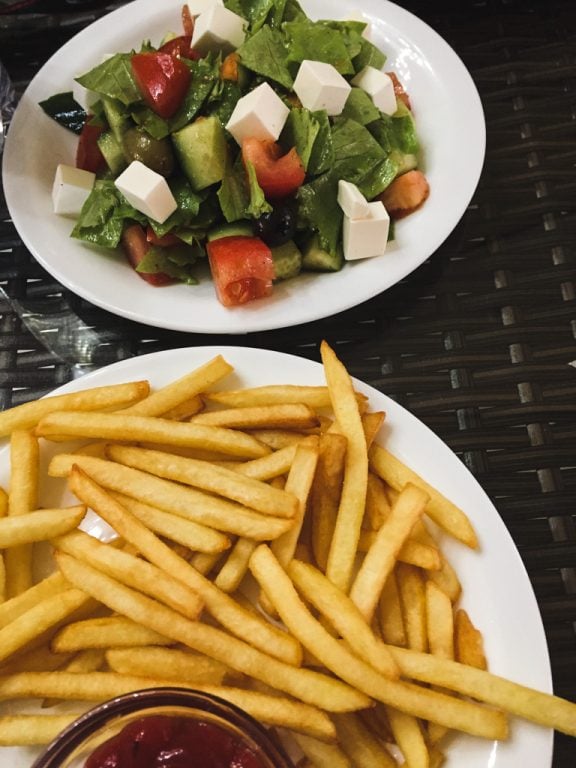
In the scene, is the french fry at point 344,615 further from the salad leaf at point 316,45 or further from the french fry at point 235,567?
the salad leaf at point 316,45

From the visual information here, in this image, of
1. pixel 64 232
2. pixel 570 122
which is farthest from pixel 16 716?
pixel 570 122

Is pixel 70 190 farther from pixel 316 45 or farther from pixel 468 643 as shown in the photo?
pixel 468 643

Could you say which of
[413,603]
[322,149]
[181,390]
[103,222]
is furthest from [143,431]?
[322,149]

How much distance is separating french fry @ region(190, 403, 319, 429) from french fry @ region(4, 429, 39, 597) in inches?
14.2

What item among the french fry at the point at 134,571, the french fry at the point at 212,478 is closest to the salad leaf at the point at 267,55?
the french fry at the point at 212,478

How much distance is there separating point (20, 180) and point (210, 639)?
58.5 inches

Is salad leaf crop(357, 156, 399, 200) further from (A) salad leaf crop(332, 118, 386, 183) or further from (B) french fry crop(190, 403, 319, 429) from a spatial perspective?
(B) french fry crop(190, 403, 319, 429)

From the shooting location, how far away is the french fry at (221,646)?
1.28 m

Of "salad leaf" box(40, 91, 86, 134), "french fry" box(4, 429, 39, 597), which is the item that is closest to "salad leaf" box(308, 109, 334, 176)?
"salad leaf" box(40, 91, 86, 134)

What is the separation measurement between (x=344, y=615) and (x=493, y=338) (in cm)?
106

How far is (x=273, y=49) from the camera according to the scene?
2.11 m

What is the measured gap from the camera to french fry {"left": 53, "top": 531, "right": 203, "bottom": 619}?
1323mm

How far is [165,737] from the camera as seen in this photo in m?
1.19

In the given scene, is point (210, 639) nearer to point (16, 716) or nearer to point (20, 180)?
point (16, 716)
